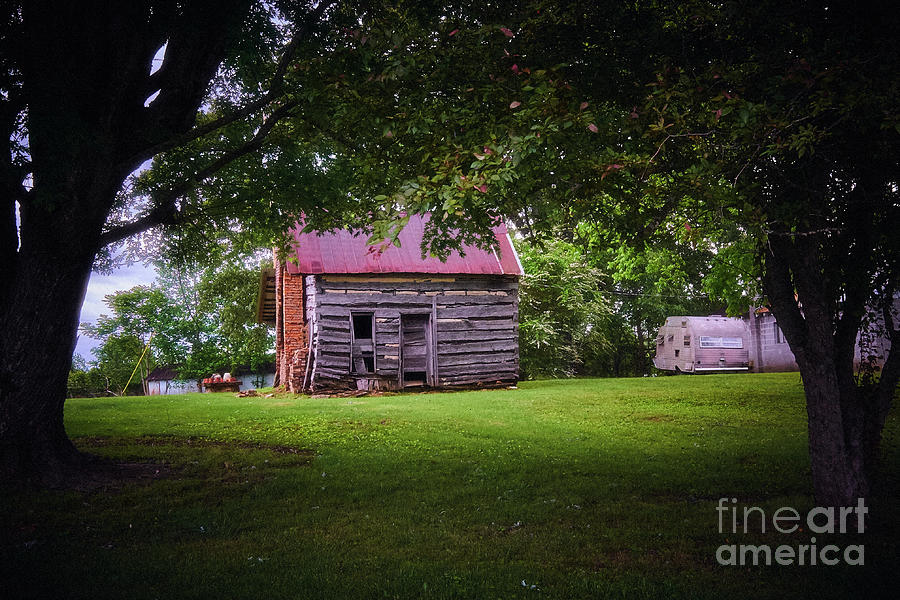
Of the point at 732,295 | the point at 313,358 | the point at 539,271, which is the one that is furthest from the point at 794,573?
the point at 539,271

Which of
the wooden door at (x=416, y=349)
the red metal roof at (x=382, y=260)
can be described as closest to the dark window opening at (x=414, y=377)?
the wooden door at (x=416, y=349)

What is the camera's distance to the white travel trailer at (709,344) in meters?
30.5

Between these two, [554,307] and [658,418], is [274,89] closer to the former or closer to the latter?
[658,418]

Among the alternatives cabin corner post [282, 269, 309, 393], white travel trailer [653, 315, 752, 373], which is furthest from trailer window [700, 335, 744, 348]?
cabin corner post [282, 269, 309, 393]

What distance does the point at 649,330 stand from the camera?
40406 millimetres

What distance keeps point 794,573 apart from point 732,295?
14559 millimetres

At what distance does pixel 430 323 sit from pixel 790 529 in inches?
650

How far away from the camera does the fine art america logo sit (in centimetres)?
497

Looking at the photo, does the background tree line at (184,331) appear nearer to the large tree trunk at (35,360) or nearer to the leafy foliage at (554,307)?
the leafy foliage at (554,307)

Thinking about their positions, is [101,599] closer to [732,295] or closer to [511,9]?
[511,9]

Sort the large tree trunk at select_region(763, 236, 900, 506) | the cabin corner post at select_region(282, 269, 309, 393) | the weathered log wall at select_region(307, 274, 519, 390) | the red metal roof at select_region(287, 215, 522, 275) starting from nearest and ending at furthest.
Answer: the large tree trunk at select_region(763, 236, 900, 506) → the weathered log wall at select_region(307, 274, 519, 390) → the red metal roof at select_region(287, 215, 522, 275) → the cabin corner post at select_region(282, 269, 309, 393)

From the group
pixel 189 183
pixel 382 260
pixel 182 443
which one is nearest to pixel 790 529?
pixel 189 183

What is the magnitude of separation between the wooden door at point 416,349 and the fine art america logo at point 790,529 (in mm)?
15360

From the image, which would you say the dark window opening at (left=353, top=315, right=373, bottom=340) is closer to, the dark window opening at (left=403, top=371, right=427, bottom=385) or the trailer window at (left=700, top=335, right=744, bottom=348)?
the dark window opening at (left=403, top=371, right=427, bottom=385)
